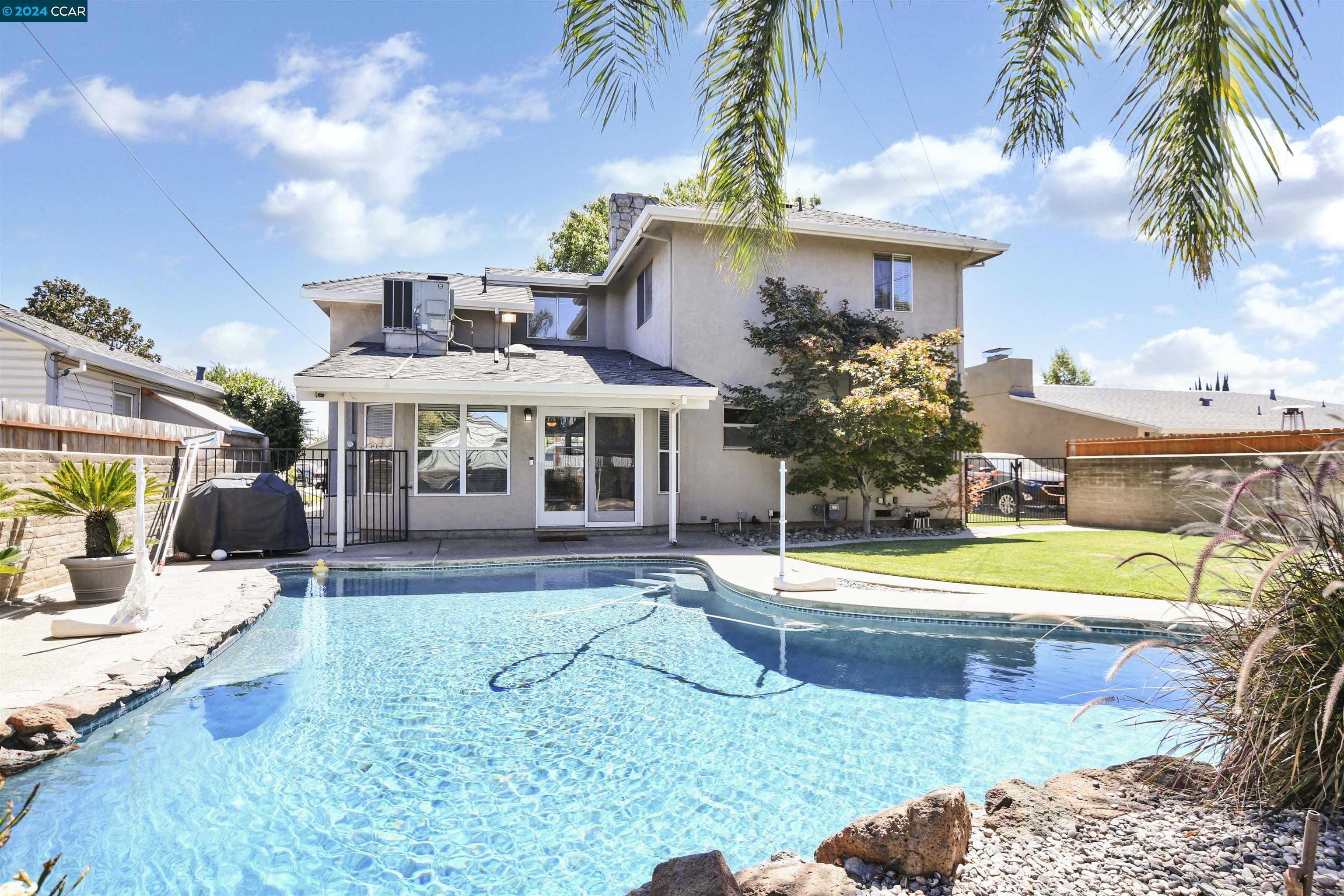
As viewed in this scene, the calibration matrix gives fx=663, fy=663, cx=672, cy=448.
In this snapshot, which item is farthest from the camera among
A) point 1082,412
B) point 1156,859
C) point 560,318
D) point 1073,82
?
point 1082,412

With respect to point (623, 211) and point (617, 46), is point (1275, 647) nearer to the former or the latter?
point (617, 46)

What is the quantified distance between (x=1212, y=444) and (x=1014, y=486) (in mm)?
5779

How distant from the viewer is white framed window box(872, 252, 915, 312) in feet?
51.7

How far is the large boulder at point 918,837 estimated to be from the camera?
2.70 m

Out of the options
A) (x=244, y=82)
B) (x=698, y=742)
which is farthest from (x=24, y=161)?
(x=698, y=742)

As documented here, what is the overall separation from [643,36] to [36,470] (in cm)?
866

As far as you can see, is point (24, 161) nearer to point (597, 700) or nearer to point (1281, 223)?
point (597, 700)

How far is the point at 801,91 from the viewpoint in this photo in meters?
4.05

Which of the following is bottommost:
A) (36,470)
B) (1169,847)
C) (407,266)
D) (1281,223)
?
(1169,847)

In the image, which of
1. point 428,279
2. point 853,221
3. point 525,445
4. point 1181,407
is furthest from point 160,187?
point 1181,407

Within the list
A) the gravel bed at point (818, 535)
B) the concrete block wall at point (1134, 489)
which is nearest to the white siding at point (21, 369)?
the gravel bed at point (818, 535)

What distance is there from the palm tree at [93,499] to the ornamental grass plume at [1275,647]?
30.0 ft

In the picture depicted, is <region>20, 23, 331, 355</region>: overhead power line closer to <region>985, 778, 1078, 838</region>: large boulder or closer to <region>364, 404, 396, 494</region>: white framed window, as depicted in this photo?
<region>364, 404, 396, 494</region>: white framed window

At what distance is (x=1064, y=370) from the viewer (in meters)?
50.4
